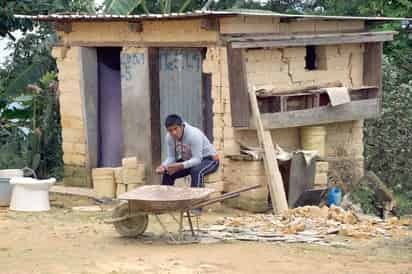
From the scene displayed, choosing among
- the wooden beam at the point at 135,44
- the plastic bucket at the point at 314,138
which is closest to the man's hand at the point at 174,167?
the wooden beam at the point at 135,44

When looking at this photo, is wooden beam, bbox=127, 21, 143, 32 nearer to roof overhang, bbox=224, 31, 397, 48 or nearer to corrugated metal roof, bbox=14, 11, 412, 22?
corrugated metal roof, bbox=14, 11, 412, 22

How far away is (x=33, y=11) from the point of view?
723 inches

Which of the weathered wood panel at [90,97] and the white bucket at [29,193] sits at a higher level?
the weathered wood panel at [90,97]

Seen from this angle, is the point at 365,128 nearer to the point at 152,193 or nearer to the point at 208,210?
the point at 208,210

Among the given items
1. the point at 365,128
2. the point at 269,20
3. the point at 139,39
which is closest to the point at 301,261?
the point at 269,20

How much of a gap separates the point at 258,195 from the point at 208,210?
2.37 feet

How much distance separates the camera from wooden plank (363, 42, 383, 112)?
15.1 metres

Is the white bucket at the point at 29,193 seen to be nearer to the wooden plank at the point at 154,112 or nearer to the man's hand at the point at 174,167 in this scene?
the wooden plank at the point at 154,112

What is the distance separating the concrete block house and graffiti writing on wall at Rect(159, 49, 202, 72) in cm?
2

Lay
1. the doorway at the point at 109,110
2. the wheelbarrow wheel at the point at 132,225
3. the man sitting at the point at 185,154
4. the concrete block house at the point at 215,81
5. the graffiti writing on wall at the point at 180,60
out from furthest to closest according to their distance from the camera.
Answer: the doorway at the point at 109,110, the graffiti writing on wall at the point at 180,60, the concrete block house at the point at 215,81, the man sitting at the point at 185,154, the wheelbarrow wheel at the point at 132,225

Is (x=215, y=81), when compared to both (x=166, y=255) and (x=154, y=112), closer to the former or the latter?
(x=154, y=112)

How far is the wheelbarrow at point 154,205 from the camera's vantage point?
1013 centimetres

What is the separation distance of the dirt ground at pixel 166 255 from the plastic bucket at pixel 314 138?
338cm

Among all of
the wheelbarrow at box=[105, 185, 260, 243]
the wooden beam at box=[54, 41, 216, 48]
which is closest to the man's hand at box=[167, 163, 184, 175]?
the wheelbarrow at box=[105, 185, 260, 243]
